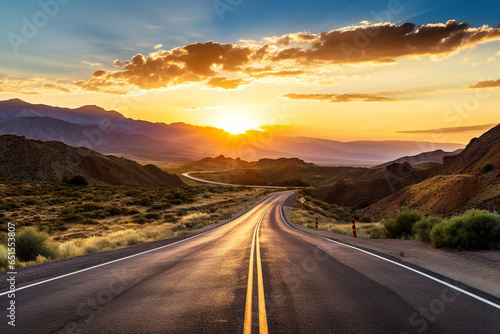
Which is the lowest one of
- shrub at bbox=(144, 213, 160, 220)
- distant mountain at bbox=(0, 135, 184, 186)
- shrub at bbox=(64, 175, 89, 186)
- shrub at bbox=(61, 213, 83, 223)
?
shrub at bbox=(144, 213, 160, 220)

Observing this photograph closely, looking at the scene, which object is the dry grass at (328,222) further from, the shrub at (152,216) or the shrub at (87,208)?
the shrub at (87,208)

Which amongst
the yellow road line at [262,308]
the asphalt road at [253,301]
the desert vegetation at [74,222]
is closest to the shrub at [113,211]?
the desert vegetation at [74,222]

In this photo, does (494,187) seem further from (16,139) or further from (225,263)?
(16,139)

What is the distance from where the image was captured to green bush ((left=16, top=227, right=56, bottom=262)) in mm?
14172

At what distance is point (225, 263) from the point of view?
1088 centimetres

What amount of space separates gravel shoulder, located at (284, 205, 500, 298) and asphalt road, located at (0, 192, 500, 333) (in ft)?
2.08

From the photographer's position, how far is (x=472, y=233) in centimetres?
1170

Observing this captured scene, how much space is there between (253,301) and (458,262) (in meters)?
7.34

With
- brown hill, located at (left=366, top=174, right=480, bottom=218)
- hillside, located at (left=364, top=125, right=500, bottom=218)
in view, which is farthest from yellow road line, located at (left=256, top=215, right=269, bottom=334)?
brown hill, located at (left=366, top=174, right=480, bottom=218)

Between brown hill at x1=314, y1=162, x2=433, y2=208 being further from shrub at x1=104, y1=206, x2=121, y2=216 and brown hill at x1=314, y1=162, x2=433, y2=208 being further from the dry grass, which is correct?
shrub at x1=104, y1=206, x2=121, y2=216

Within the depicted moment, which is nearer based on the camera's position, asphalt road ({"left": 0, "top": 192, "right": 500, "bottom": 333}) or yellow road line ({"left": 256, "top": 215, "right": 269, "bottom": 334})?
yellow road line ({"left": 256, "top": 215, "right": 269, "bottom": 334})

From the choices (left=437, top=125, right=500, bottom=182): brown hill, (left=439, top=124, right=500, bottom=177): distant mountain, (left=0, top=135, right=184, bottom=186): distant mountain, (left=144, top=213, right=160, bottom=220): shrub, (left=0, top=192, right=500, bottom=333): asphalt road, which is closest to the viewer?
(left=0, top=192, right=500, bottom=333): asphalt road

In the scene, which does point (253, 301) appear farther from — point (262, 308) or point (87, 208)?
point (87, 208)

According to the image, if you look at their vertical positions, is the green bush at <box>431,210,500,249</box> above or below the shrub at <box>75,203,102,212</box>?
above
